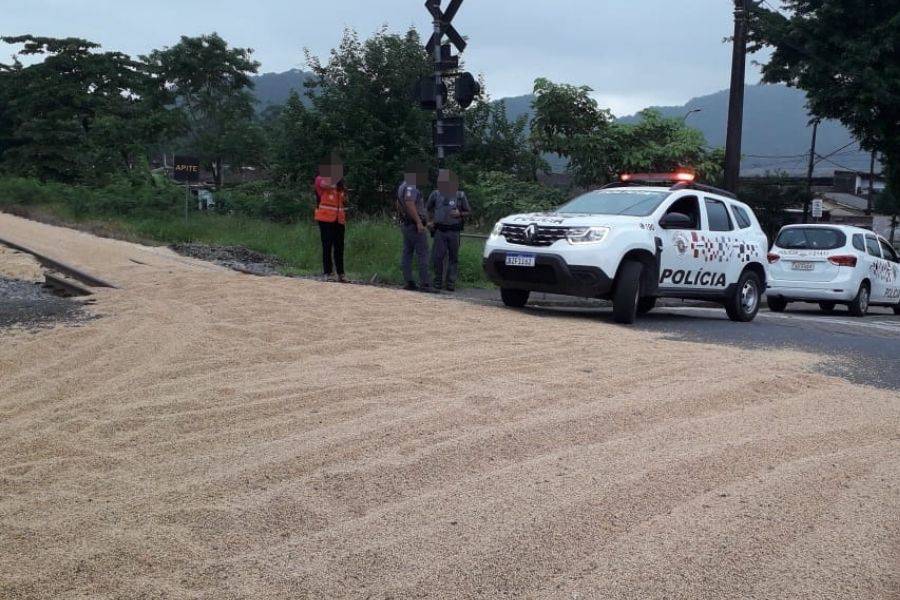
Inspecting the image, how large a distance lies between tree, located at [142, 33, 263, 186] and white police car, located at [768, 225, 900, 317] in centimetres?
3908

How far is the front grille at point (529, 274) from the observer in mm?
10469

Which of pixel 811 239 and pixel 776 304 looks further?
pixel 776 304

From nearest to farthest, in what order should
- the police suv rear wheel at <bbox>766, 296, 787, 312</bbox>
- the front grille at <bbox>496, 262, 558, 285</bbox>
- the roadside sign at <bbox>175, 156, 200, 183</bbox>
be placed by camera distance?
the front grille at <bbox>496, 262, 558, 285</bbox>
the police suv rear wheel at <bbox>766, 296, 787, 312</bbox>
the roadside sign at <bbox>175, 156, 200, 183</bbox>

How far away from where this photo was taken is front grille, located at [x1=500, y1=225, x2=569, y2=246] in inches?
415

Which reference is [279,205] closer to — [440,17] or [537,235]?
[440,17]

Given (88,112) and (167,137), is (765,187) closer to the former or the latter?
(167,137)

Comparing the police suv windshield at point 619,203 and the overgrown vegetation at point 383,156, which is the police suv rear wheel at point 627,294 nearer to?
the police suv windshield at point 619,203

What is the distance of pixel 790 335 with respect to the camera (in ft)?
32.3

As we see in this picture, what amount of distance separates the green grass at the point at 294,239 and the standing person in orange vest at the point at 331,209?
3.10 ft

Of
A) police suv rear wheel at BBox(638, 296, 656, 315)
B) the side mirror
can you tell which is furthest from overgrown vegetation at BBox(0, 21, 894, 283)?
the side mirror

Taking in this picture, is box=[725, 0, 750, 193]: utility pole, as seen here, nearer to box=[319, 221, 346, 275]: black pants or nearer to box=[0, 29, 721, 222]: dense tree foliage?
box=[0, 29, 721, 222]: dense tree foliage

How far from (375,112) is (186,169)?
5.10 meters

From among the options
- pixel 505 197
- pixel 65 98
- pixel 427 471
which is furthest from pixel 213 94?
pixel 427 471

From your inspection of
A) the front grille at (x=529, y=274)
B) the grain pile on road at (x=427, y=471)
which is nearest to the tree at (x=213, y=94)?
the front grille at (x=529, y=274)
